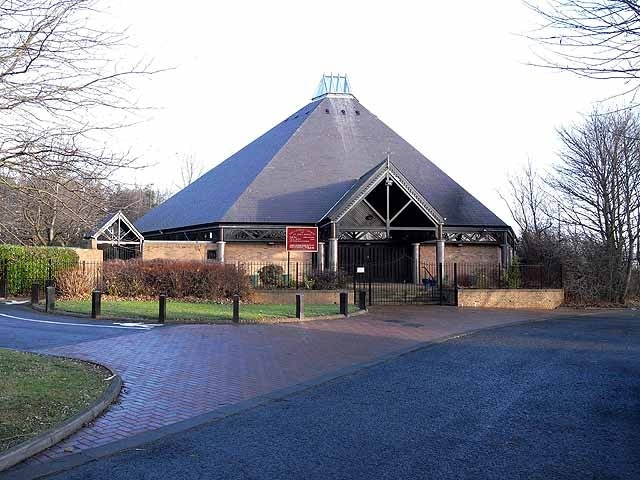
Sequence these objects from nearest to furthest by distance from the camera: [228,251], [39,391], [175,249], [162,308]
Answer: [39,391] < [162,308] < [175,249] < [228,251]

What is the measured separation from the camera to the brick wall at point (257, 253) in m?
30.6

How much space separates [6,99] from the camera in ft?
24.4

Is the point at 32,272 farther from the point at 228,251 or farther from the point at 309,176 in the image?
the point at 309,176

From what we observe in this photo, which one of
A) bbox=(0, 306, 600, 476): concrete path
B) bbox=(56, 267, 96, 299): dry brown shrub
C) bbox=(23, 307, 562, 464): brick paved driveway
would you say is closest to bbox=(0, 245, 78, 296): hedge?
bbox=(56, 267, 96, 299): dry brown shrub

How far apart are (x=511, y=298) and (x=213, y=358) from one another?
17.9m

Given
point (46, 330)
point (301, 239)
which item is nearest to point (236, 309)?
point (46, 330)

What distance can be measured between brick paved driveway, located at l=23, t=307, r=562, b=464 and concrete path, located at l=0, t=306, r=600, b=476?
0.04ft

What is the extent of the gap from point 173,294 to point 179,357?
10.7 m

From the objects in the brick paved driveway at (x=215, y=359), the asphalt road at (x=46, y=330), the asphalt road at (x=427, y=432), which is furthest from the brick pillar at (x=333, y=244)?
the asphalt road at (x=427, y=432)

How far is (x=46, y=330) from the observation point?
46.4 ft

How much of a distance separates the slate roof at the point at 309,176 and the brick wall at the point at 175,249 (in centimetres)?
153

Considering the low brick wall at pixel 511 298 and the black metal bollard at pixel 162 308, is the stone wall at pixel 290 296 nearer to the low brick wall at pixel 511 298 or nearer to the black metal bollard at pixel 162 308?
the low brick wall at pixel 511 298

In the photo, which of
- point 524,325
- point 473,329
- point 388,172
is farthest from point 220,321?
point 388,172

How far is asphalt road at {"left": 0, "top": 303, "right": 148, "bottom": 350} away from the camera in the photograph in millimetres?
12320
